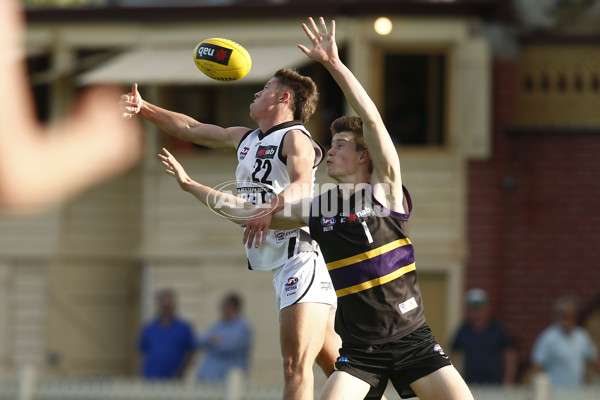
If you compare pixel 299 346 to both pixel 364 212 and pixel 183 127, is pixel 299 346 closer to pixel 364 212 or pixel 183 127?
pixel 364 212

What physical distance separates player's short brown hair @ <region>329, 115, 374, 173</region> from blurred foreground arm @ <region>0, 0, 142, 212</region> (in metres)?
11.5

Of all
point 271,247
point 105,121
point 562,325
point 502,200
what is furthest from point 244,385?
point 105,121

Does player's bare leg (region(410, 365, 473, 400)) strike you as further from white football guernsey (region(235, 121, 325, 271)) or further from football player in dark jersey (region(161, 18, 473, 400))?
white football guernsey (region(235, 121, 325, 271))

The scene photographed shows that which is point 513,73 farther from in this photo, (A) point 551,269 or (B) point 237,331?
(B) point 237,331

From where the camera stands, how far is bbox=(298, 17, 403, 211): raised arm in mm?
6367

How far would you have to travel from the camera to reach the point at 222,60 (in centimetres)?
745

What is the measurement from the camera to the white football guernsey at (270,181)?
7.18 metres

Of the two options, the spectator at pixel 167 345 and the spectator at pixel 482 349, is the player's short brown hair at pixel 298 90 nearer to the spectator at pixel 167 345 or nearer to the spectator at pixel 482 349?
the spectator at pixel 482 349

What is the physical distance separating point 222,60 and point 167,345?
7.07 m

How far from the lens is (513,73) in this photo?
16.8 m

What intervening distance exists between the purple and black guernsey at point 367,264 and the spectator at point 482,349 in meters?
6.67

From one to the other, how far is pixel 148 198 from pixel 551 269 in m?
6.31

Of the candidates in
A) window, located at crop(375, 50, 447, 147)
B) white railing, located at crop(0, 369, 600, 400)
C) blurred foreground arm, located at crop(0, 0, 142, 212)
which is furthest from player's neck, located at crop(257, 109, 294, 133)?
blurred foreground arm, located at crop(0, 0, 142, 212)

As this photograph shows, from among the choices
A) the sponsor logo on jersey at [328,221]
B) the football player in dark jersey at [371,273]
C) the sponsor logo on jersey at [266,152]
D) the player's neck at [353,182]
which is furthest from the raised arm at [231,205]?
the sponsor logo on jersey at [266,152]
